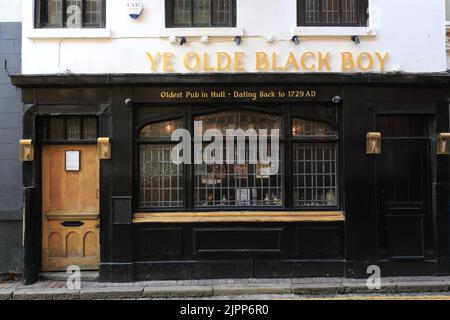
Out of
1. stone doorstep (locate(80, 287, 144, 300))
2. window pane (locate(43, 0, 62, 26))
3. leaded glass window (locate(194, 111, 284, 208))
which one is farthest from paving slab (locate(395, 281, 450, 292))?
window pane (locate(43, 0, 62, 26))

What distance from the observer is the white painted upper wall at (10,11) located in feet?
29.4

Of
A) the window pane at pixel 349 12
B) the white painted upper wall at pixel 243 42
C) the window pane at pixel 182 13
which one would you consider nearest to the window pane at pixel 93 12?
the white painted upper wall at pixel 243 42

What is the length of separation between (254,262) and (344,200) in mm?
2050

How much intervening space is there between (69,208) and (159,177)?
181 cm

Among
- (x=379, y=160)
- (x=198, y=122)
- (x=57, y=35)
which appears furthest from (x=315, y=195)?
(x=57, y=35)

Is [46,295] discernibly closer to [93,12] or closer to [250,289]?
[250,289]

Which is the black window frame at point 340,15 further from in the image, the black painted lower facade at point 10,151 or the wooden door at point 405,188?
the black painted lower facade at point 10,151

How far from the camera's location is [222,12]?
908 centimetres

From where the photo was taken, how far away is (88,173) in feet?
29.4

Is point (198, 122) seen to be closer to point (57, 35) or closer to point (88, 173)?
point (88, 173)

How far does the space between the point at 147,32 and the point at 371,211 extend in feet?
17.6

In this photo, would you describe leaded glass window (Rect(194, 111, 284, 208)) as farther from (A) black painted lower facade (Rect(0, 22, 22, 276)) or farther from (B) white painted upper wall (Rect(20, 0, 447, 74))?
(A) black painted lower facade (Rect(0, 22, 22, 276))

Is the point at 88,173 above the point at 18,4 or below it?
below

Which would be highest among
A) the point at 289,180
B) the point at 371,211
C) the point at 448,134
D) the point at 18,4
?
the point at 18,4
